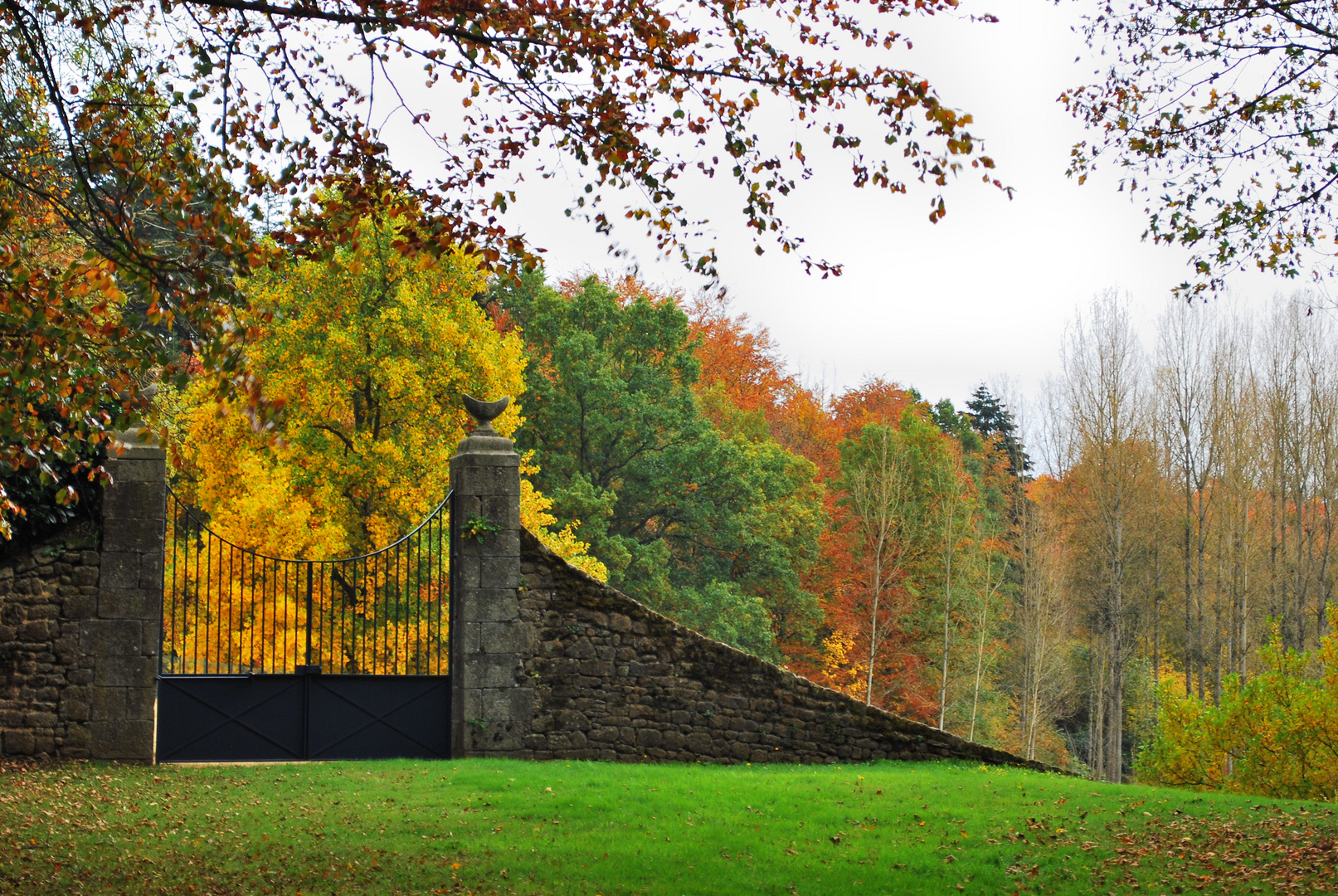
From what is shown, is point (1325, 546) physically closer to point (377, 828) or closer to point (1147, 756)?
point (1147, 756)

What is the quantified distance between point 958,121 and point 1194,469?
2239cm

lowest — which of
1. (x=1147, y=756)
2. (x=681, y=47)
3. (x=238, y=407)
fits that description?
(x=1147, y=756)

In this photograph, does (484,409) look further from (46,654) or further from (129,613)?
(46,654)

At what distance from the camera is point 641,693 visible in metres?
9.58

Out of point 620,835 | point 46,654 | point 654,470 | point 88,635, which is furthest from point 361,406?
point 620,835

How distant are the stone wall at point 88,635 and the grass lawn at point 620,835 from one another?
0.35 meters

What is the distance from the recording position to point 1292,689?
432 inches

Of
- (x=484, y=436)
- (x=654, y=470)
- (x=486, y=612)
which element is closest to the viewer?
(x=486, y=612)

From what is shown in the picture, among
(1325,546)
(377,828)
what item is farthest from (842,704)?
(1325,546)

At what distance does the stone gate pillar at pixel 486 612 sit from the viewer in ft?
30.1

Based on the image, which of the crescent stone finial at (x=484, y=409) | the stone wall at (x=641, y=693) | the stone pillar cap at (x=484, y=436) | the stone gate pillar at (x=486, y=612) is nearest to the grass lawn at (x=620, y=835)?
the stone gate pillar at (x=486, y=612)

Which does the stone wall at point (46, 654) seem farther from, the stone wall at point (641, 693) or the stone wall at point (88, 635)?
the stone wall at point (641, 693)

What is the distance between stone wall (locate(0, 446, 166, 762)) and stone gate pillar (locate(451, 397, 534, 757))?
8.45ft

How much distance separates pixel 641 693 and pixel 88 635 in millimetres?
4867
